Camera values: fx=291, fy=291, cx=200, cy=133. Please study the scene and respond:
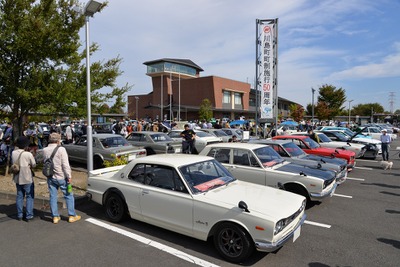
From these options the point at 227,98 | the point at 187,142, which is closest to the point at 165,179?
the point at 187,142

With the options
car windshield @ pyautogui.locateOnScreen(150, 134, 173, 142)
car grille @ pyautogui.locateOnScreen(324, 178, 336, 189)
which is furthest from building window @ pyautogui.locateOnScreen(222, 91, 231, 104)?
car grille @ pyautogui.locateOnScreen(324, 178, 336, 189)

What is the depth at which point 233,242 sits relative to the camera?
13.3 feet

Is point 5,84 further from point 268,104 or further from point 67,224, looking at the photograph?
point 268,104

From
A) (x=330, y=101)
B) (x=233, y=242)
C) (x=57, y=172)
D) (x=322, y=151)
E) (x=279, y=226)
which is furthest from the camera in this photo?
(x=330, y=101)

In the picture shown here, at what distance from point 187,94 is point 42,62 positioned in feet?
147

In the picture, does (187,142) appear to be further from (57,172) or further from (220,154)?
(57,172)

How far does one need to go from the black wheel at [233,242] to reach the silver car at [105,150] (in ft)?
21.3

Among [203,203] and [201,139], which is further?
[201,139]

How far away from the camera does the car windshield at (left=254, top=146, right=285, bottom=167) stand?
7078 mm

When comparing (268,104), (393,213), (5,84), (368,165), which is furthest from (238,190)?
(268,104)

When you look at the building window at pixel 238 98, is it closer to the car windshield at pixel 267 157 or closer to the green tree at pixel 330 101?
the green tree at pixel 330 101

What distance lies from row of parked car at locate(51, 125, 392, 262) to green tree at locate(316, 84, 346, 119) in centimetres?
4366

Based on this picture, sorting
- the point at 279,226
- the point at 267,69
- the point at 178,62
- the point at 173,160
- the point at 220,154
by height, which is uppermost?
the point at 178,62

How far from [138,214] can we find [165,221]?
25.6 inches
